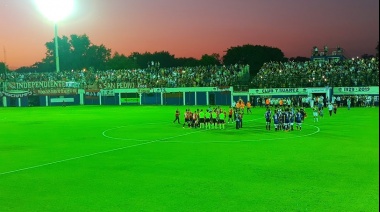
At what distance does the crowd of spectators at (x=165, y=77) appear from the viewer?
220ft

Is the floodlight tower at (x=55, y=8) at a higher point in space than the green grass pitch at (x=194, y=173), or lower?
higher

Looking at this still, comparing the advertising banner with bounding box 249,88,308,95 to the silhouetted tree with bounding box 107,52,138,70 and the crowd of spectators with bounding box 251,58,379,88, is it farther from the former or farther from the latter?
the silhouetted tree with bounding box 107,52,138,70

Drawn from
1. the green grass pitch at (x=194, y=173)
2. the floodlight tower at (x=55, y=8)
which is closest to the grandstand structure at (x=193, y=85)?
the floodlight tower at (x=55, y=8)

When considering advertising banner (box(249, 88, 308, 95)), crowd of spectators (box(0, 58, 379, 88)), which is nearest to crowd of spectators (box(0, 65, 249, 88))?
crowd of spectators (box(0, 58, 379, 88))

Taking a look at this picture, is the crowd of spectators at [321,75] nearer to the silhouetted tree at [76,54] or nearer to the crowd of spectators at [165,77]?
the crowd of spectators at [165,77]

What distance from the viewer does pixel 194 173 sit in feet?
45.5

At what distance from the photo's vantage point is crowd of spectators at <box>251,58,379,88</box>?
5231 cm

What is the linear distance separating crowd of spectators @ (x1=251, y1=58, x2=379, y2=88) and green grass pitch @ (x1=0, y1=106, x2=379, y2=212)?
30584 mm

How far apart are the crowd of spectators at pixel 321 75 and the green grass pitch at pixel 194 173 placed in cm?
3058

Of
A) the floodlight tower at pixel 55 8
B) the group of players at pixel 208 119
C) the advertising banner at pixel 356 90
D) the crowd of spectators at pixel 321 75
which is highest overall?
the floodlight tower at pixel 55 8

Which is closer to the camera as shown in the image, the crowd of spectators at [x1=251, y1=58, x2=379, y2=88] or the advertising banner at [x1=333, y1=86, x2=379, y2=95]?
the advertising banner at [x1=333, y1=86, x2=379, y2=95]

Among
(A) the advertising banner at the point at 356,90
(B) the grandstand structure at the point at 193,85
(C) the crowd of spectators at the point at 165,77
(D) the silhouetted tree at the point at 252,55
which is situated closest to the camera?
(A) the advertising banner at the point at 356,90

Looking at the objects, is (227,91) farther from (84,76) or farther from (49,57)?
(49,57)

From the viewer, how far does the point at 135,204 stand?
10.4 meters
